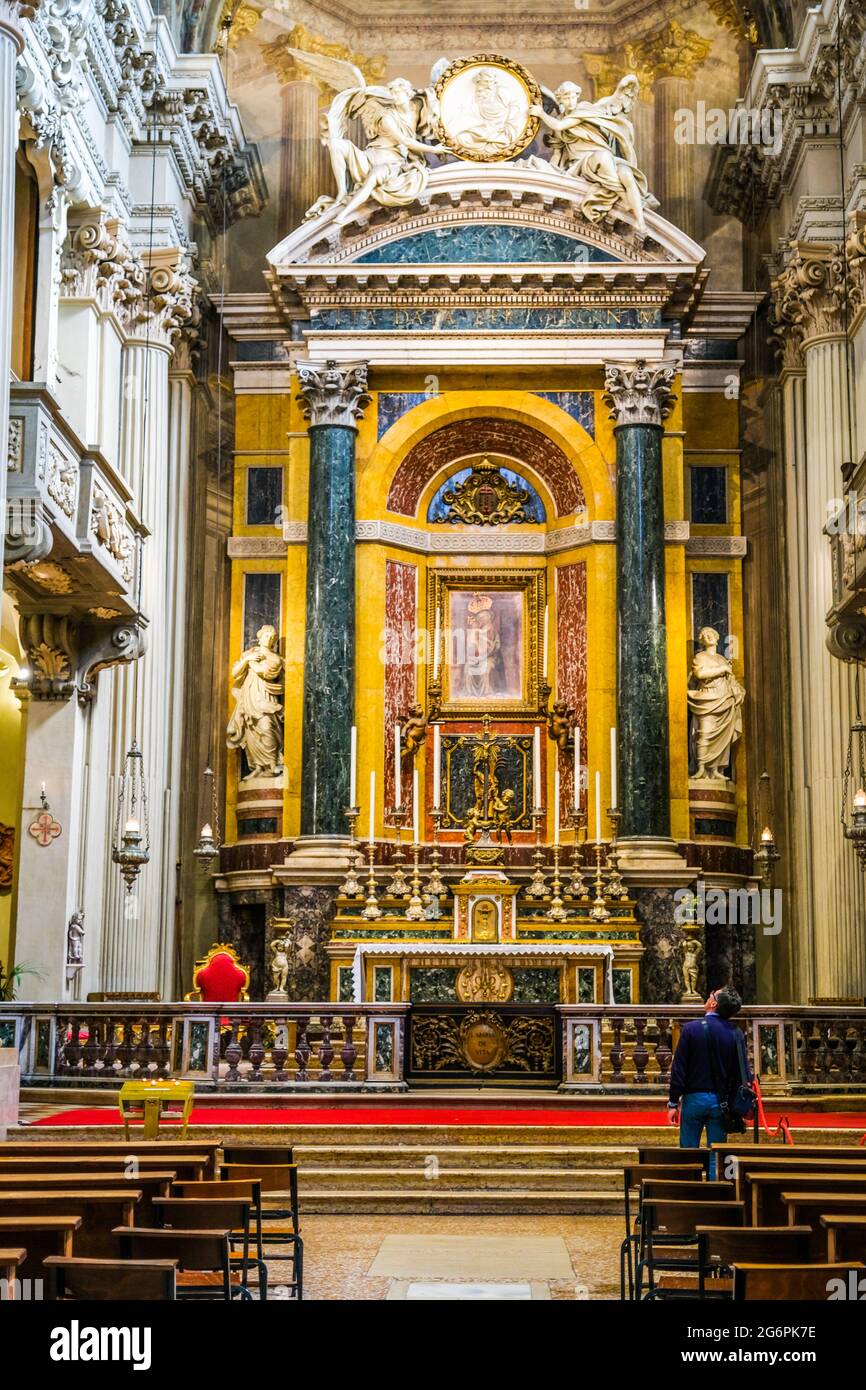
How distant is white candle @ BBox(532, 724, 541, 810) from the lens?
23109 millimetres

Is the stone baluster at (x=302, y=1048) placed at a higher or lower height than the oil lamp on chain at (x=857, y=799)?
lower

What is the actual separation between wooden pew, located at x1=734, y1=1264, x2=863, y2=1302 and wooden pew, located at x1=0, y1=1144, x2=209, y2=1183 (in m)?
3.26

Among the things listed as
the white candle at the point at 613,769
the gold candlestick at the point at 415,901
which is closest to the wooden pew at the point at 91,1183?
the gold candlestick at the point at 415,901

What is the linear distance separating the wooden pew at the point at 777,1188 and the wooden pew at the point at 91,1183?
2.62m

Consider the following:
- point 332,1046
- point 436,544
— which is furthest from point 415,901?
point 436,544

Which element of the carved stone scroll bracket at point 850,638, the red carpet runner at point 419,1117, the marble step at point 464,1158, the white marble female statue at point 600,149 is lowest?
the marble step at point 464,1158

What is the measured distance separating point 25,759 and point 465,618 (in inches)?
311

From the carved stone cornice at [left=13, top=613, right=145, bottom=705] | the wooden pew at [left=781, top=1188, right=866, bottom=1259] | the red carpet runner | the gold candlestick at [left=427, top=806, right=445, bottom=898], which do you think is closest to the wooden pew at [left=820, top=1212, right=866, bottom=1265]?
the wooden pew at [left=781, top=1188, right=866, bottom=1259]

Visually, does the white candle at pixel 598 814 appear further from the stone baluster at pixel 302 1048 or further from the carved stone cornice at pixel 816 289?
the stone baluster at pixel 302 1048

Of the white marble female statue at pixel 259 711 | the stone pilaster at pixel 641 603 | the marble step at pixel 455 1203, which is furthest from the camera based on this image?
the white marble female statue at pixel 259 711

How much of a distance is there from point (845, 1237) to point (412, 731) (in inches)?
669

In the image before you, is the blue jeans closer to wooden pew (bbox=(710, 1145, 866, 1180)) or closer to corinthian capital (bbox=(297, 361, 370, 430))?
wooden pew (bbox=(710, 1145, 866, 1180))

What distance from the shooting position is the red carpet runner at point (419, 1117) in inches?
560

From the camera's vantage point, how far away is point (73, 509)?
52.9 ft
